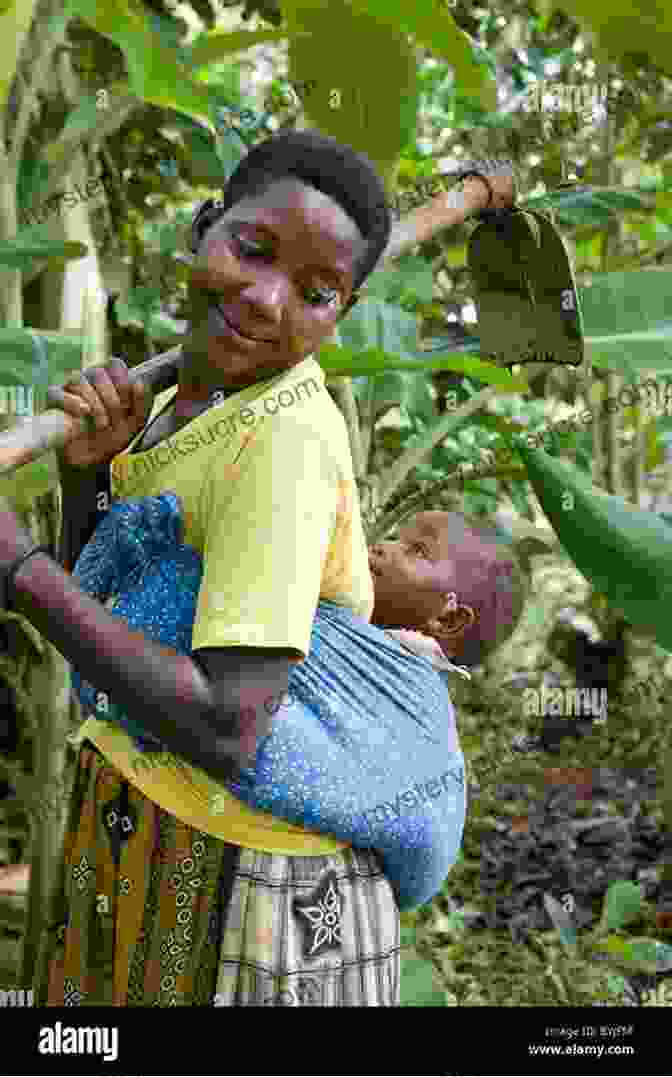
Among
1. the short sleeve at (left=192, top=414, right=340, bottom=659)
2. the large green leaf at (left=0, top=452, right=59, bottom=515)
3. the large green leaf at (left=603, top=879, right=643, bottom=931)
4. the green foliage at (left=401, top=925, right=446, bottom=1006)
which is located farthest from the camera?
the large green leaf at (left=603, top=879, right=643, bottom=931)

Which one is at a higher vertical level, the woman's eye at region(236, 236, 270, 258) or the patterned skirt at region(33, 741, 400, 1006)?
the woman's eye at region(236, 236, 270, 258)

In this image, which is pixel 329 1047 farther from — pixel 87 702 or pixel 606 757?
pixel 606 757

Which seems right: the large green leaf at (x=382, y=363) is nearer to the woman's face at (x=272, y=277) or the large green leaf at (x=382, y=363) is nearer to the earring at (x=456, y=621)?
the earring at (x=456, y=621)

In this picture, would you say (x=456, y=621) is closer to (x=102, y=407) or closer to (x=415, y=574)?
(x=415, y=574)

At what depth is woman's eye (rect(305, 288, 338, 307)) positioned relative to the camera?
833 mm

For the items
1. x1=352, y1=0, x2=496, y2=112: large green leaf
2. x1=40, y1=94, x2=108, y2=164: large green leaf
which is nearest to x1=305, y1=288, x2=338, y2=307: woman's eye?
x1=352, y1=0, x2=496, y2=112: large green leaf

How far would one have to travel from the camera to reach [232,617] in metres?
0.75

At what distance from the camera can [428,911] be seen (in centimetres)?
253

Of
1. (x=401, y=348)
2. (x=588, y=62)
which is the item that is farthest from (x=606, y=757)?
(x=401, y=348)

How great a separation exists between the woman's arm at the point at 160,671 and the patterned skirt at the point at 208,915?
0.33ft

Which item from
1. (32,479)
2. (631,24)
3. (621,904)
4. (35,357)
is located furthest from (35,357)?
(621,904)

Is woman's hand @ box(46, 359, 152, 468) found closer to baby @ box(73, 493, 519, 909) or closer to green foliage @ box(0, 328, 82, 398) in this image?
baby @ box(73, 493, 519, 909)

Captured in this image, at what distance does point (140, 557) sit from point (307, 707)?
0.45ft

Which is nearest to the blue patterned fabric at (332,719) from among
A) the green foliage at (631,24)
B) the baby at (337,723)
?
the baby at (337,723)
